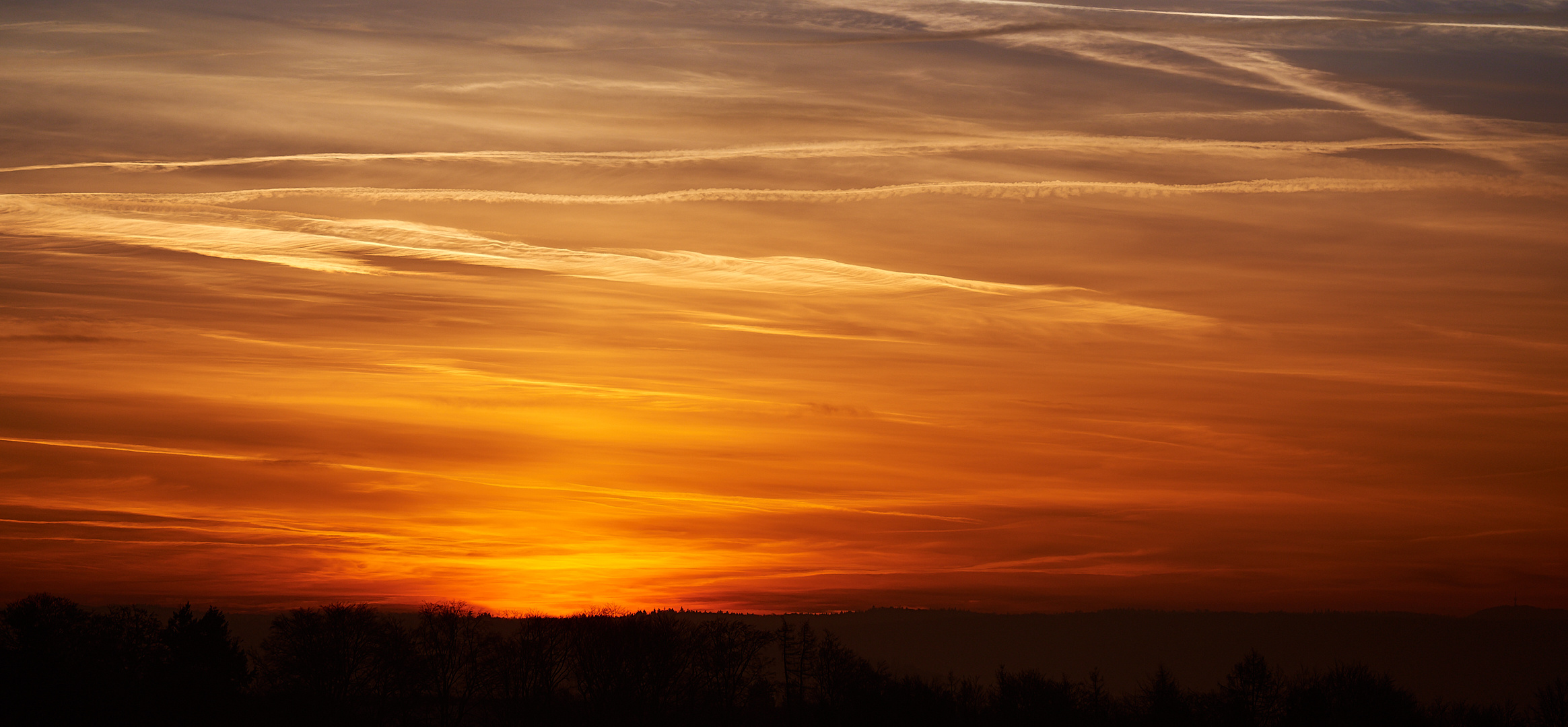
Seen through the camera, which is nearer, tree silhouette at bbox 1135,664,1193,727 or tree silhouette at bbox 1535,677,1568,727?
tree silhouette at bbox 1535,677,1568,727

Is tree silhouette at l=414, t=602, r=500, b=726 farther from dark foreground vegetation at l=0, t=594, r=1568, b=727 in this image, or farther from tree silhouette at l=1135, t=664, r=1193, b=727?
tree silhouette at l=1135, t=664, r=1193, b=727

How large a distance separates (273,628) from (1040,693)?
74.7 m

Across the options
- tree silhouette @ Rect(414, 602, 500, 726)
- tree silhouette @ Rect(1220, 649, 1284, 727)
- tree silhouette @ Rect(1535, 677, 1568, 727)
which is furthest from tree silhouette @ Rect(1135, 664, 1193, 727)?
tree silhouette @ Rect(414, 602, 500, 726)

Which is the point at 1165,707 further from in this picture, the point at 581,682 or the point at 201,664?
the point at 201,664

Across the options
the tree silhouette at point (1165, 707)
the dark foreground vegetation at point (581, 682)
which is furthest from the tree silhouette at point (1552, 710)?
the tree silhouette at point (1165, 707)

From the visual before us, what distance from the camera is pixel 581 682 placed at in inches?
4776

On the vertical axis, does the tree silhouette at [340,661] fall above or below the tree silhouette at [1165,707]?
above

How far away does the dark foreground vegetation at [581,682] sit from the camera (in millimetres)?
98688

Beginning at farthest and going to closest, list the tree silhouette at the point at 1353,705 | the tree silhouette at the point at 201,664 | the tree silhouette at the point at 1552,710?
the tree silhouette at the point at 1552,710, the tree silhouette at the point at 1353,705, the tree silhouette at the point at 201,664

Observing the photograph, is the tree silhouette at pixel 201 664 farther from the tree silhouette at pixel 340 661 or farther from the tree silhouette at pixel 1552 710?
the tree silhouette at pixel 1552 710

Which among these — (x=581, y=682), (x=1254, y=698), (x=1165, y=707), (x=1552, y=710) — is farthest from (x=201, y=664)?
(x=1552, y=710)

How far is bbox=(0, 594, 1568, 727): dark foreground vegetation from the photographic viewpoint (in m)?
98.7

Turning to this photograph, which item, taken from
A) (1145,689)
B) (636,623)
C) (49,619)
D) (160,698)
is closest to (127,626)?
(49,619)

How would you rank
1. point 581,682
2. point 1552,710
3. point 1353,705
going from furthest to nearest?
point 581,682 < point 1552,710 < point 1353,705
